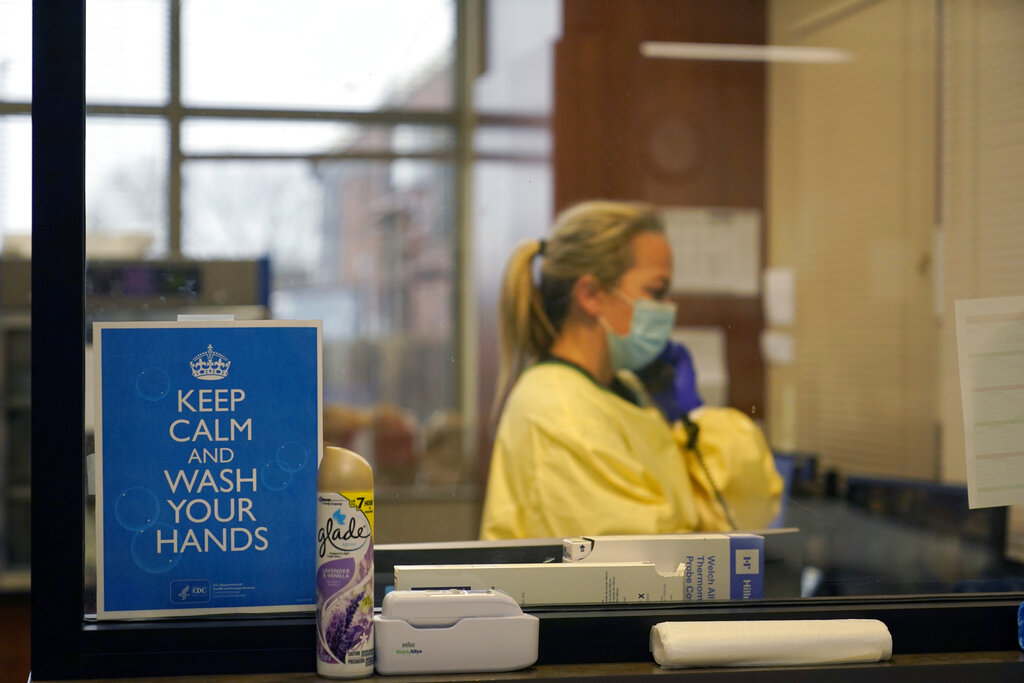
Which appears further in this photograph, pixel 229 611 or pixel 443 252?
pixel 443 252

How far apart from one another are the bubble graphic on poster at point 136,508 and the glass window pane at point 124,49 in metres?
0.38

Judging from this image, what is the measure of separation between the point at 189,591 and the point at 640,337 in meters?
1.29

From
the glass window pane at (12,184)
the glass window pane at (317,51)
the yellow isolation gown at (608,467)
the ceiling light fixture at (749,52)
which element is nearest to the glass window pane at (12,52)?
the glass window pane at (12,184)

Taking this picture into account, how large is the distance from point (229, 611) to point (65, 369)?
0.28 meters

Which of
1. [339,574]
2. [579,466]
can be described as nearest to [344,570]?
[339,574]

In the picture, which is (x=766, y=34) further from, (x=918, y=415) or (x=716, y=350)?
(x=918, y=415)

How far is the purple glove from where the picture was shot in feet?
6.59

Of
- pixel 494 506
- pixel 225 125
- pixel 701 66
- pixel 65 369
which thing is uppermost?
pixel 701 66

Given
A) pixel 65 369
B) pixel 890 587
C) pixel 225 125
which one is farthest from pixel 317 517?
pixel 225 125

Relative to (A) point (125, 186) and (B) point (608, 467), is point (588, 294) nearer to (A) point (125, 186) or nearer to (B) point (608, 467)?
(B) point (608, 467)

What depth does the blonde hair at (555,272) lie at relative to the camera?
1.98 meters

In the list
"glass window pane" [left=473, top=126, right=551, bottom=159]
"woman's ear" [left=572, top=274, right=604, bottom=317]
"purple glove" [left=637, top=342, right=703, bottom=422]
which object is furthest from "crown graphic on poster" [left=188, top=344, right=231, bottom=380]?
"glass window pane" [left=473, top=126, right=551, bottom=159]

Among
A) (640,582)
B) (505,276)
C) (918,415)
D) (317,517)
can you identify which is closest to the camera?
(317,517)

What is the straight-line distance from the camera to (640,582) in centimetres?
97
